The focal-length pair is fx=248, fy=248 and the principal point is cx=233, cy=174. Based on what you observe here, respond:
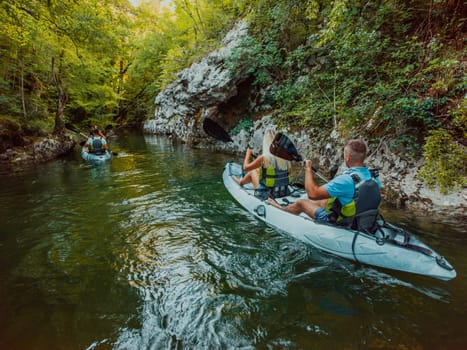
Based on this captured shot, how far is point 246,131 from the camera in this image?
10.7 metres

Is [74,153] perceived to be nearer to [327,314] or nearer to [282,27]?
[282,27]

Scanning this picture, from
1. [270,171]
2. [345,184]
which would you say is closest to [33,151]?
[270,171]

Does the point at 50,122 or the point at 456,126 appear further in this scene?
the point at 50,122

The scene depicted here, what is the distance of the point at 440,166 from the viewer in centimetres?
399

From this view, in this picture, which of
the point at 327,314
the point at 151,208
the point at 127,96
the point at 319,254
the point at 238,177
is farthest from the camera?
the point at 127,96

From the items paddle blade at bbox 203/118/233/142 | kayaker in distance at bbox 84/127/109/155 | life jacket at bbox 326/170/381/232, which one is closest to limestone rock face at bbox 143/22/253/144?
paddle blade at bbox 203/118/233/142

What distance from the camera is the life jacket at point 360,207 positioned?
9.21ft

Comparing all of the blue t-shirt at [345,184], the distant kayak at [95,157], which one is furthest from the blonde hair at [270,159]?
the distant kayak at [95,157]

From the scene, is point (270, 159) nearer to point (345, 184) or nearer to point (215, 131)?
point (345, 184)

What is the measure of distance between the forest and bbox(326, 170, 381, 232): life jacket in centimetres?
197

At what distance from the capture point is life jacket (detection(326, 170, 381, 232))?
281cm

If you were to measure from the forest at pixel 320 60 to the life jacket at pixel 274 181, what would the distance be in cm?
228

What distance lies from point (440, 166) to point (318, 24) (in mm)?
6761

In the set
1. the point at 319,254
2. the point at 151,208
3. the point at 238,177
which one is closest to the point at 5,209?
the point at 151,208
